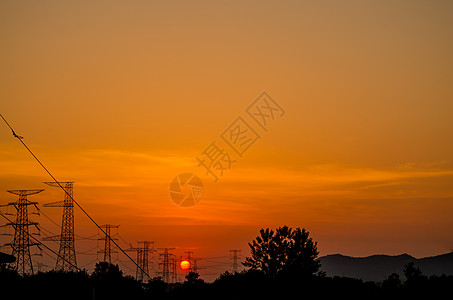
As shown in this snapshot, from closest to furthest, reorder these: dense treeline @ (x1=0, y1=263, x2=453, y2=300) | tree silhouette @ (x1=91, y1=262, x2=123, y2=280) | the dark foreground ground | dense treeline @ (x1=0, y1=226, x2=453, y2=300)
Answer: dense treeline @ (x1=0, y1=226, x2=453, y2=300) → dense treeline @ (x1=0, y1=263, x2=453, y2=300) → the dark foreground ground → tree silhouette @ (x1=91, y1=262, x2=123, y2=280)

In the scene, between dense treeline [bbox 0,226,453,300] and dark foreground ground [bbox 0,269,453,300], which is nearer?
dense treeline [bbox 0,226,453,300]

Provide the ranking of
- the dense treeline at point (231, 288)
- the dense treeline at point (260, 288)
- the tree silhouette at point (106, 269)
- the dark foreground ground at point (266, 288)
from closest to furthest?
the dense treeline at point (231, 288)
the dense treeline at point (260, 288)
the dark foreground ground at point (266, 288)
the tree silhouette at point (106, 269)

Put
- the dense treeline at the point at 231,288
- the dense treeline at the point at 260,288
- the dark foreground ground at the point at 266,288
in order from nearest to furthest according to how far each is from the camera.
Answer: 1. the dense treeline at the point at 231,288
2. the dense treeline at the point at 260,288
3. the dark foreground ground at the point at 266,288

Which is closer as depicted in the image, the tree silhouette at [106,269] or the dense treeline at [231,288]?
the dense treeline at [231,288]

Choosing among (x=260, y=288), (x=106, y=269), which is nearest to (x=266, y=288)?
(x=260, y=288)

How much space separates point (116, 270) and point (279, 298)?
3826 cm

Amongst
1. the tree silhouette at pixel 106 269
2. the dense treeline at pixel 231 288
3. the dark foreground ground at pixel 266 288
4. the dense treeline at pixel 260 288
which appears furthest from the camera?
the tree silhouette at pixel 106 269

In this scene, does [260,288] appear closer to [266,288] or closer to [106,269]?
[266,288]

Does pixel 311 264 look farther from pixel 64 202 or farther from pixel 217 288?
pixel 64 202

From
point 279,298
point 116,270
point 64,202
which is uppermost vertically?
point 64,202

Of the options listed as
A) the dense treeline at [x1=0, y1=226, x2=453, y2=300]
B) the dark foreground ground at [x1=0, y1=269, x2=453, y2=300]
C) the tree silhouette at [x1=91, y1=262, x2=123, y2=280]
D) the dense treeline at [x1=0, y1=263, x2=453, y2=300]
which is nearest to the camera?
the dense treeline at [x1=0, y1=226, x2=453, y2=300]

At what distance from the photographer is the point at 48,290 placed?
6031 cm

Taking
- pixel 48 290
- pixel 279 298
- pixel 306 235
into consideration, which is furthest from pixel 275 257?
pixel 48 290

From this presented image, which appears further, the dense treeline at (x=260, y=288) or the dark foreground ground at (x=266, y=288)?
the dark foreground ground at (x=266, y=288)
